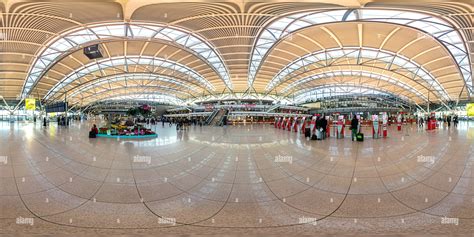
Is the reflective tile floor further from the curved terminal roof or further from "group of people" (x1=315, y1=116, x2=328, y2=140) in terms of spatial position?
the curved terminal roof

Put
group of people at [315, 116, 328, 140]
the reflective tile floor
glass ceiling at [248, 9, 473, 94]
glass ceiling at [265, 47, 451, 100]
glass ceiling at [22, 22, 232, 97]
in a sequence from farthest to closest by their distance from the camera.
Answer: glass ceiling at [265, 47, 451, 100]
glass ceiling at [22, 22, 232, 97]
glass ceiling at [248, 9, 473, 94]
group of people at [315, 116, 328, 140]
the reflective tile floor

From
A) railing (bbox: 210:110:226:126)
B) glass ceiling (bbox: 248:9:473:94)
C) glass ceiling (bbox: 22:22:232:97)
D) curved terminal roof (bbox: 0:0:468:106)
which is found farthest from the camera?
railing (bbox: 210:110:226:126)

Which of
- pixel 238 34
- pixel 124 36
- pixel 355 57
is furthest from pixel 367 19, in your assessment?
A: pixel 124 36

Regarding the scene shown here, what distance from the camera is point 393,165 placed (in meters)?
6.26

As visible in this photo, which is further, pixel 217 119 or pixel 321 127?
pixel 217 119

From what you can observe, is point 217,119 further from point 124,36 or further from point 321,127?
point 321,127

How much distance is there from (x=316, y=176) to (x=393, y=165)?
8.25ft

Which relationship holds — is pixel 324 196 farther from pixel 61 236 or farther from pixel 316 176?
pixel 61 236

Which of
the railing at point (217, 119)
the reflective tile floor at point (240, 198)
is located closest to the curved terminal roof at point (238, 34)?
the railing at point (217, 119)

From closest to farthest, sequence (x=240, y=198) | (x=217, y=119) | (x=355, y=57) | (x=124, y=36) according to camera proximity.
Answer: (x=240, y=198) < (x=124, y=36) < (x=355, y=57) < (x=217, y=119)

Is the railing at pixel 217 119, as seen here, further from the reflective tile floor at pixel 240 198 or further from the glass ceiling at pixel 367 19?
the reflective tile floor at pixel 240 198

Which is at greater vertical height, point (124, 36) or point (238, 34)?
point (238, 34)

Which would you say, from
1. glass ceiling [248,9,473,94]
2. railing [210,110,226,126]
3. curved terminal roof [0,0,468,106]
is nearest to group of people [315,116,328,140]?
curved terminal roof [0,0,468,106]

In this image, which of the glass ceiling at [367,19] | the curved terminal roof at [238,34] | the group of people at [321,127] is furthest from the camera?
the glass ceiling at [367,19]
